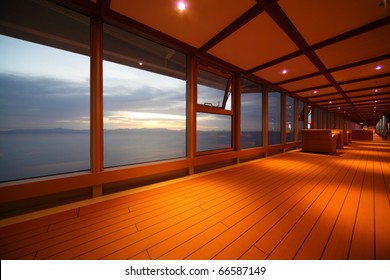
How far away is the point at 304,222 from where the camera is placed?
5.33ft

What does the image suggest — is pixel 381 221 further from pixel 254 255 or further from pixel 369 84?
pixel 369 84

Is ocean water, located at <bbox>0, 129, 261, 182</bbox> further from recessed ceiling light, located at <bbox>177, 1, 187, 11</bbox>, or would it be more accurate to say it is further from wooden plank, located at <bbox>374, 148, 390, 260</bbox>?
wooden plank, located at <bbox>374, 148, 390, 260</bbox>

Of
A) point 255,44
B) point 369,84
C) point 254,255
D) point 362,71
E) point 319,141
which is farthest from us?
point 319,141

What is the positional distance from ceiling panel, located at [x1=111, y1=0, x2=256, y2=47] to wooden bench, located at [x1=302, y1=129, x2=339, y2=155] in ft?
20.9

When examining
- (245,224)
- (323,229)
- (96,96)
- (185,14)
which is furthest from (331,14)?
(96,96)

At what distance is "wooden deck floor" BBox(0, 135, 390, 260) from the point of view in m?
1.23

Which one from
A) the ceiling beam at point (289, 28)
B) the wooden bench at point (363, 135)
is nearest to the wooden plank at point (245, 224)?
the ceiling beam at point (289, 28)

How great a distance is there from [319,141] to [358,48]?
170 inches

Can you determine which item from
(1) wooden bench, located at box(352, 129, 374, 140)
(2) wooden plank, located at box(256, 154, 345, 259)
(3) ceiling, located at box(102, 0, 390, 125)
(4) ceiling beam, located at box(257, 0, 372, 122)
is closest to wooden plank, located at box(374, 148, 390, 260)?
(2) wooden plank, located at box(256, 154, 345, 259)

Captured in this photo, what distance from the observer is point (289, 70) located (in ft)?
14.6

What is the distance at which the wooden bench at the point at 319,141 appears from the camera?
6.14 meters

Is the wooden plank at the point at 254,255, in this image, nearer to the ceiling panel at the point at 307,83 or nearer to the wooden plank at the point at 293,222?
the wooden plank at the point at 293,222
